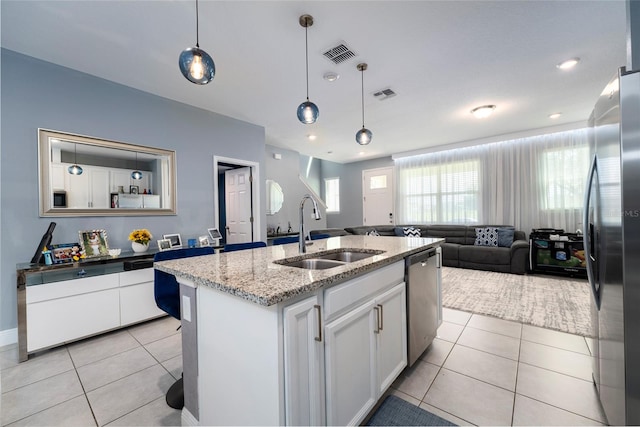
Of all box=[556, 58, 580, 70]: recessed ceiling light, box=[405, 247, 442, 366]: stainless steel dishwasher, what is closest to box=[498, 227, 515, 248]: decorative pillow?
box=[556, 58, 580, 70]: recessed ceiling light

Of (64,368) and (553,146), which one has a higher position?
(553,146)

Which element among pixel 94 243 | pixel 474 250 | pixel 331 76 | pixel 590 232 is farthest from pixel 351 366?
pixel 474 250

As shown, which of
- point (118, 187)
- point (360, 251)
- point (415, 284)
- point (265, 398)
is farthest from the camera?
point (118, 187)

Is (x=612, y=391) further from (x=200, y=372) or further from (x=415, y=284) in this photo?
(x=200, y=372)

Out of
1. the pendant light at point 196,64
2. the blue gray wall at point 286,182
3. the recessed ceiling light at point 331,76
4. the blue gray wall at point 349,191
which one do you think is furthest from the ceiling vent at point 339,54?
the blue gray wall at point 349,191

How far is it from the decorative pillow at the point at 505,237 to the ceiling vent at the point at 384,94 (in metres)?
3.69

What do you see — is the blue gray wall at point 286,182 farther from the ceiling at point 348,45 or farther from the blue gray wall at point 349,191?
the ceiling at point 348,45

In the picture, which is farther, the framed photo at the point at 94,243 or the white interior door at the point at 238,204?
the white interior door at the point at 238,204

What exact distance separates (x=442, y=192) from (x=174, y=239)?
568cm

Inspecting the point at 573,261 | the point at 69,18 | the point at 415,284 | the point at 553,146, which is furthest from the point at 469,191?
the point at 69,18

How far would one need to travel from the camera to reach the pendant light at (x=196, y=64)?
5.04 ft

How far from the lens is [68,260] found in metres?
2.42

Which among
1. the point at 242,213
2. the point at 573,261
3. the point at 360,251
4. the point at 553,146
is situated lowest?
A: the point at 573,261

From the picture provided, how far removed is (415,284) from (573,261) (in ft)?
14.1
